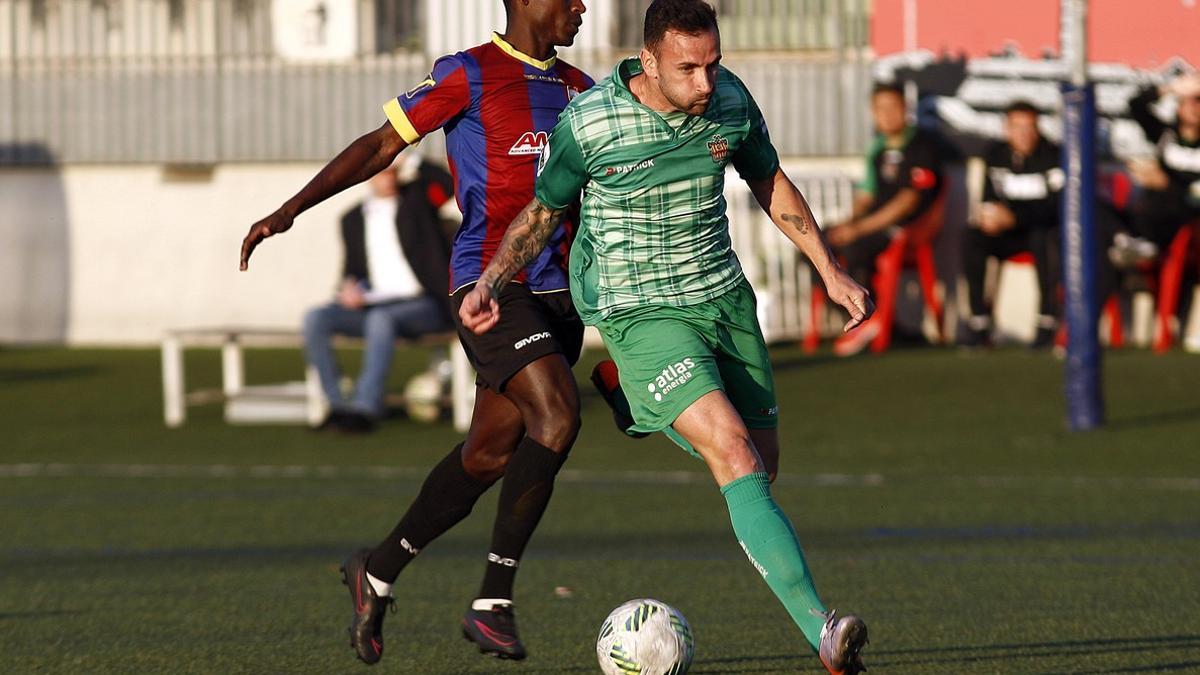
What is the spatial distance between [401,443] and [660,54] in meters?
8.24

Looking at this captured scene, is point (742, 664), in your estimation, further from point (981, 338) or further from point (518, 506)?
point (981, 338)

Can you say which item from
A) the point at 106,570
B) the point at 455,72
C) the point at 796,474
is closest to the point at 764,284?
the point at 796,474

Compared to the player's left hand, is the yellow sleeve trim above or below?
above

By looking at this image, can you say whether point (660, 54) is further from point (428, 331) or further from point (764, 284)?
point (764, 284)

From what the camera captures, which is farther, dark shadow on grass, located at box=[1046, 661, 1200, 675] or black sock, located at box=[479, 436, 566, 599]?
black sock, located at box=[479, 436, 566, 599]

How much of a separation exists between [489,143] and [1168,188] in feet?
37.5

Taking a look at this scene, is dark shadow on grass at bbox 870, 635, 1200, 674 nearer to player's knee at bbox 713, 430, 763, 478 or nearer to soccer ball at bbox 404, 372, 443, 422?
player's knee at bbox 713, 430, 763, 478

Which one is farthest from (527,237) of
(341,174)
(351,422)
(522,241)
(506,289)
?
(351,422)

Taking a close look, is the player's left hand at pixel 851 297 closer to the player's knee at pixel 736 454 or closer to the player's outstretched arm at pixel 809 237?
the player's outstretched arm at pixel 809 237

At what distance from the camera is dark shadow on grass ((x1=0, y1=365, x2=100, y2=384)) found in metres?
17.1

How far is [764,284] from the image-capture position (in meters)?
17.9

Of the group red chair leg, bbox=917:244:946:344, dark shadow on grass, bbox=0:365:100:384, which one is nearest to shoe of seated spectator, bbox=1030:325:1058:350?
red chair leg, bbox=917:244:946:344

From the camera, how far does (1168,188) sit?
54.4ft

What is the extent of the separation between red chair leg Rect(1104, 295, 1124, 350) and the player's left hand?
40.3 ft
